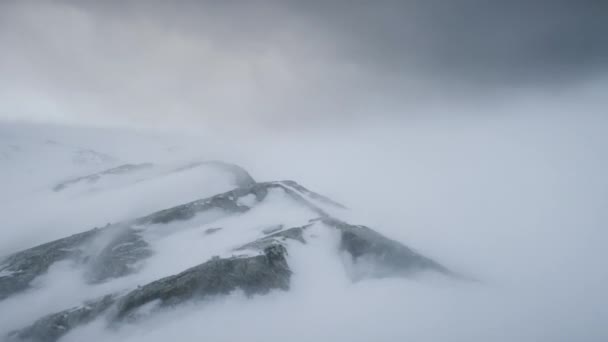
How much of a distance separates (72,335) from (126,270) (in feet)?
37.3

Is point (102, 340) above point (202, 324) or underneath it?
underneath

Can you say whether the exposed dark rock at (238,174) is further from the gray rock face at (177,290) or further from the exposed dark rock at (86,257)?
the gray rock face at (177,290)

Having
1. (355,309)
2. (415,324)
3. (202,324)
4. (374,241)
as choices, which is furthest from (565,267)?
(202,324)

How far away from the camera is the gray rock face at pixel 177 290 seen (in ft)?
118

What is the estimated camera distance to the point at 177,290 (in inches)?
1438

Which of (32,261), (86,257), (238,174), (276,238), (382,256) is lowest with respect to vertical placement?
(32,261)

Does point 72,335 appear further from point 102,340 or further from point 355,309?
point 355,309

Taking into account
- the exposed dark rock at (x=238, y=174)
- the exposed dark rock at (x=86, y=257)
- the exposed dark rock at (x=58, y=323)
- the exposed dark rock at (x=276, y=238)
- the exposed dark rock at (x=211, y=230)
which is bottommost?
the exposed dark rock at (x=58, y=323)

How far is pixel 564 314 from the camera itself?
135 feet

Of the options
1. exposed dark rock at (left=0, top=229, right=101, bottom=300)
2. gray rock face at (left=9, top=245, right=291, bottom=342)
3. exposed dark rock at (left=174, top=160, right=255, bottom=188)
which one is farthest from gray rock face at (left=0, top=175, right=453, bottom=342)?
exposed dark rock at (left=174, top=160, right=255, bottom=188)

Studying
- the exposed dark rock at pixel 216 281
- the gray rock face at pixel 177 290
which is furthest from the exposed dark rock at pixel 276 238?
the gray rock face at pixel 177 290

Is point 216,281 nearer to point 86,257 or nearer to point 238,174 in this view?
point 86,257

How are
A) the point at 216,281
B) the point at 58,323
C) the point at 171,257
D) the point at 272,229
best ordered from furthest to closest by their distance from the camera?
the point at 272,229, the point at 171,257, the point at 216,281, the point at 58,323

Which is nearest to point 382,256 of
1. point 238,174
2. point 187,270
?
point 187,270
